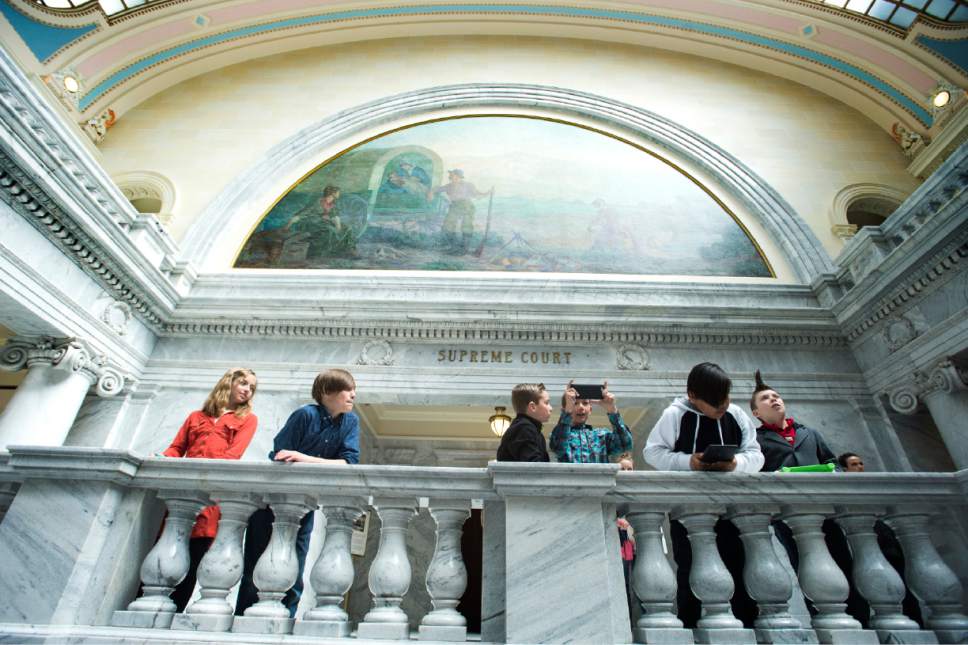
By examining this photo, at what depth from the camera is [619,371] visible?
6008 millimetres

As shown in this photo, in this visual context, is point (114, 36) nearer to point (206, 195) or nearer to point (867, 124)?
point (206, 195)

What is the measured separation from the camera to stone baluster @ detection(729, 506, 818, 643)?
1.83 meters

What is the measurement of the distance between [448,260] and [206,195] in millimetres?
4029

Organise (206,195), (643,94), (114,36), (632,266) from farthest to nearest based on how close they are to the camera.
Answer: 1. (643,94)
2. (114,36)
3. (206,195)
4. (632,266)

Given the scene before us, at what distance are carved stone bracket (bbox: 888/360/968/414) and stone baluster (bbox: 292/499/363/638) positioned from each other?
5.61m

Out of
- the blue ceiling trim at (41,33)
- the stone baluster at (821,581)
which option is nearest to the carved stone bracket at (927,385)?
the stone baluster at (821,581)

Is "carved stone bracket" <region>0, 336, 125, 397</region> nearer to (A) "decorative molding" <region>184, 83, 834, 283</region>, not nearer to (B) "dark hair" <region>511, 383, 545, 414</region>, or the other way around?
(A) "decorative molding" <region>184, 83, 834, 283</region>

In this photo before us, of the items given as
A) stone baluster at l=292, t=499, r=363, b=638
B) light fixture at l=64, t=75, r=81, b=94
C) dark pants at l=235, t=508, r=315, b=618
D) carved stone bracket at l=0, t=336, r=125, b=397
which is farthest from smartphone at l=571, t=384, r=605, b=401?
light fixture at l=64, t=75, r=81, b=94

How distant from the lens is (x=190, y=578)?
7.23 ft

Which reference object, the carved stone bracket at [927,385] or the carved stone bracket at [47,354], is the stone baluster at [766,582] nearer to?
the carved stone bracket at [927,385]

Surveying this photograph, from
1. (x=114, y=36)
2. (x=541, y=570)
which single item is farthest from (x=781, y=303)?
(x=114, y=36)

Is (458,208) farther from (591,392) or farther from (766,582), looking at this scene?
(766,582)

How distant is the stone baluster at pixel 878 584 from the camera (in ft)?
5.94

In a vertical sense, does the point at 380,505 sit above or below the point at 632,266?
below
